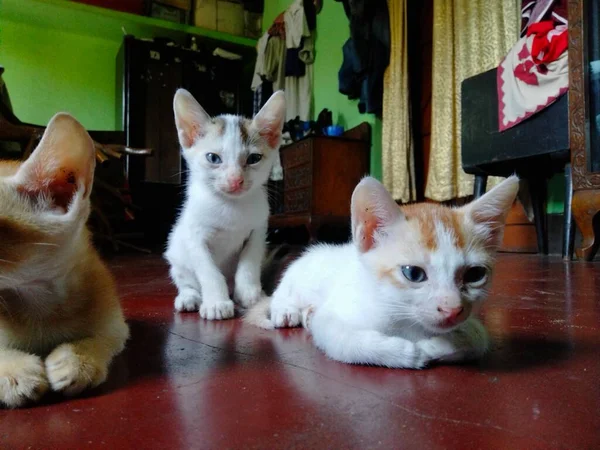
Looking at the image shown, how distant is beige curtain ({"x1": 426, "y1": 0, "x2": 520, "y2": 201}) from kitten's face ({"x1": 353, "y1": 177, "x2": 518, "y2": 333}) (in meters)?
2.50

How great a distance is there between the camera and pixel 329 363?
2.56 feet

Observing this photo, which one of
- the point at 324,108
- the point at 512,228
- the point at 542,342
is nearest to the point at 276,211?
the point at 324,108

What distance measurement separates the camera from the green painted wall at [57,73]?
522 centimetres

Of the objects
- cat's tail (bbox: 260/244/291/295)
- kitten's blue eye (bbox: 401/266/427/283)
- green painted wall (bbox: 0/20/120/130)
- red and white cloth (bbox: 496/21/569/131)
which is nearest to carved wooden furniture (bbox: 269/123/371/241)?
red and white cloth (bbox: 496/21/569/131)

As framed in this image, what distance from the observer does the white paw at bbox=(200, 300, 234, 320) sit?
1.21 meters

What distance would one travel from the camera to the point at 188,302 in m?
1.34

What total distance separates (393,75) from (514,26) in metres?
1.02

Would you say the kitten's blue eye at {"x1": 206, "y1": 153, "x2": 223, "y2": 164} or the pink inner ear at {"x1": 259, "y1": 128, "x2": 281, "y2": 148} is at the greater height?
the pink inner ear at {"x1": 259, "y1": 128, "x2": 281, "y2": 148}

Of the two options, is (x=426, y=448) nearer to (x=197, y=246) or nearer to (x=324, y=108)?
(x=197, y=246)

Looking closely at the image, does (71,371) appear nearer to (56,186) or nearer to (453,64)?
(56,186)

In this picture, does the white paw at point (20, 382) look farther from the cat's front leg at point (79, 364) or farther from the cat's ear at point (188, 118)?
the cat's ear at point (188, 118)

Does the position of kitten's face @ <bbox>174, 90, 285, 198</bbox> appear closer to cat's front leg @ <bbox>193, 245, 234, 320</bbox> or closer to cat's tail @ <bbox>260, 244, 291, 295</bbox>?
cat's front leg @ <bbox>193, 245, 234, 320</bbox>

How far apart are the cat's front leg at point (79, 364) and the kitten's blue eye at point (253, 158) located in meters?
0.84

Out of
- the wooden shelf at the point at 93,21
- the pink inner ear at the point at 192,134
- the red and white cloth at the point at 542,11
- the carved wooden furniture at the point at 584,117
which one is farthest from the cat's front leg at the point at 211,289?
the wooden shelf at the point at 93,21
